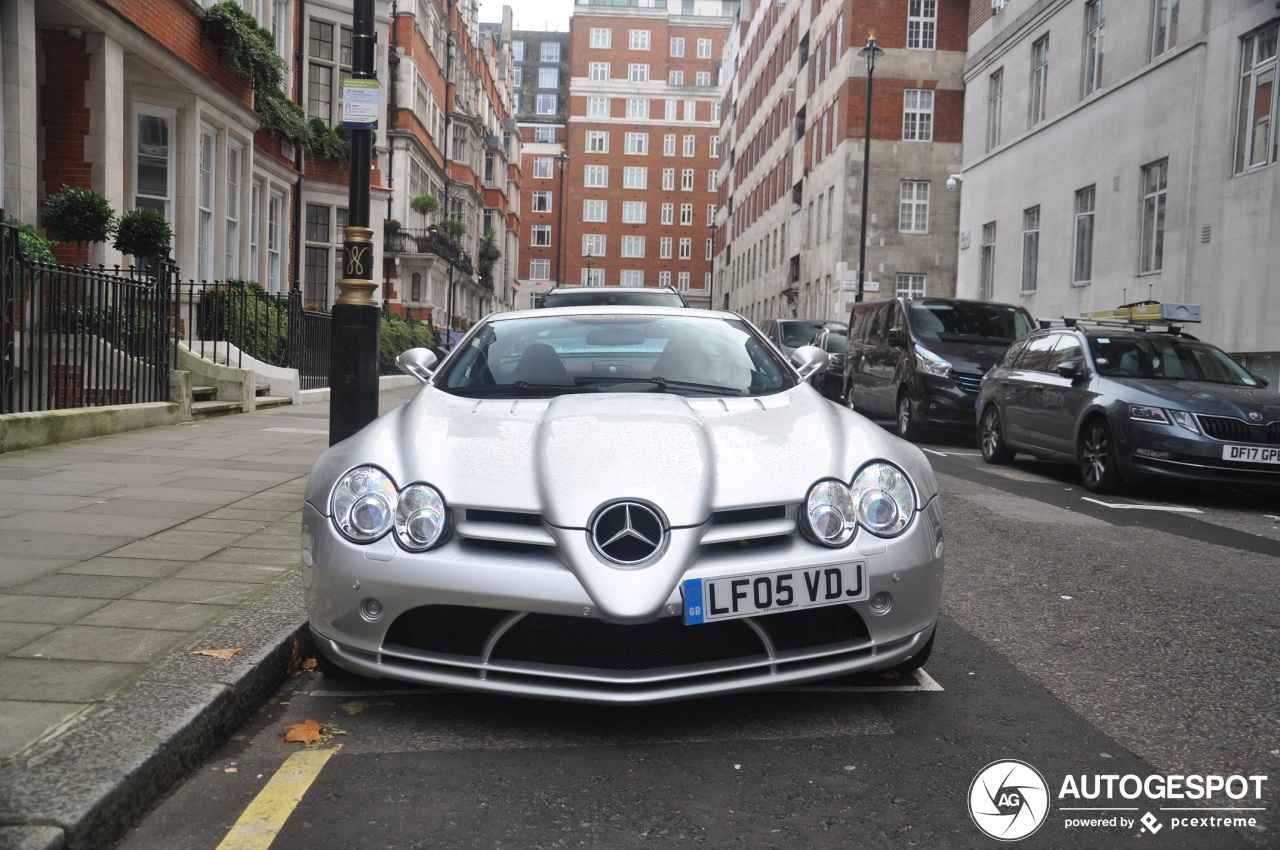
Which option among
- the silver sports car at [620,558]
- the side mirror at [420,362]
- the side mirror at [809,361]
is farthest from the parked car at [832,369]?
the silver sports car at [620,558]

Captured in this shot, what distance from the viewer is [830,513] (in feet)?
11.7

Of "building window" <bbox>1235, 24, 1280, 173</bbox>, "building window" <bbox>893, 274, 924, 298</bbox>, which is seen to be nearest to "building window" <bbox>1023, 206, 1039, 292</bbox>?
"building window" <bbox>1235, 24, 1280, 173</bbox>

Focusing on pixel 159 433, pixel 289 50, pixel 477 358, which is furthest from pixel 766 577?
pixel 289 50

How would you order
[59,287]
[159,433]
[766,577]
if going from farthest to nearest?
[159,433]
[59,287]
[766,577]

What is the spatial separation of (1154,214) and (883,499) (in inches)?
801

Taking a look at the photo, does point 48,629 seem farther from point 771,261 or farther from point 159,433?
point 771,261

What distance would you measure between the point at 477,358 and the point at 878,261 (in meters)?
37.3

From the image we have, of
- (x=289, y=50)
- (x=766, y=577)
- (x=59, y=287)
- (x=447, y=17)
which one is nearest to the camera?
(x=766, y=577)

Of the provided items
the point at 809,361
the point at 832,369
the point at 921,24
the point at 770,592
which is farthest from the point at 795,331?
the point at 921,24

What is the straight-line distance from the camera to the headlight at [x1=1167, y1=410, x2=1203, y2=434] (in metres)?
9.63

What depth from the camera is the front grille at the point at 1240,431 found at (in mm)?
9531

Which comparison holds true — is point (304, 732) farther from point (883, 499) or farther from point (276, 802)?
point (883, 499)

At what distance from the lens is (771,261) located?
59.4 metres

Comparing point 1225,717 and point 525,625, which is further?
point 1225,717
